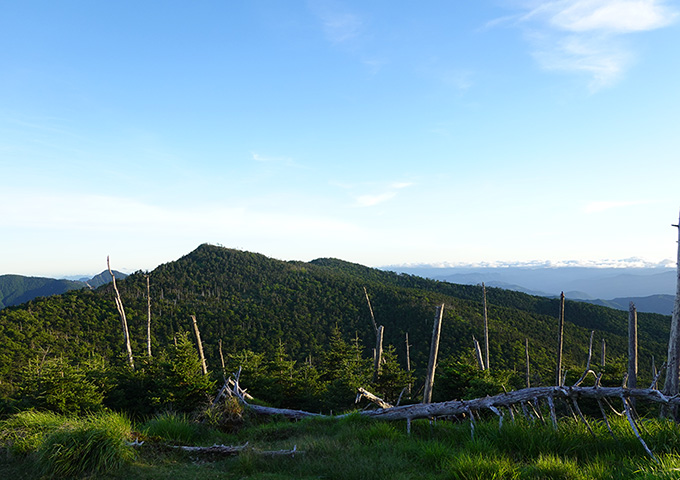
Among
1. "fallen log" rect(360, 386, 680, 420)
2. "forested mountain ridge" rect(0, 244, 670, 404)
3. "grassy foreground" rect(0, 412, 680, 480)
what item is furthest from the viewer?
"forested mountain ridge" rect(0, 244, 670, 404)

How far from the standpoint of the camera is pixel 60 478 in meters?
4.33

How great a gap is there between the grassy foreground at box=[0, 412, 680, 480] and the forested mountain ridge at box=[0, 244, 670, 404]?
20.0 m

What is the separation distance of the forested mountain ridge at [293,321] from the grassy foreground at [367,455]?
20022 mm

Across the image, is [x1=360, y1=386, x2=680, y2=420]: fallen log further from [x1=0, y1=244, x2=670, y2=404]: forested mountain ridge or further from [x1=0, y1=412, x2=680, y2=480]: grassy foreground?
[x1=0, y1=244, x2=670, y2=404]: forested mountain ridge

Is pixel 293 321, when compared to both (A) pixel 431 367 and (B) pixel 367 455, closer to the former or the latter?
(A) pixel 431 367

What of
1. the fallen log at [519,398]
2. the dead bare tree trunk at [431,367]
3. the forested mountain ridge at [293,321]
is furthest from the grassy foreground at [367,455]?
the forested mountain ridge at [293,321]

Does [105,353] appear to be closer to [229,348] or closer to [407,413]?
[229,348]

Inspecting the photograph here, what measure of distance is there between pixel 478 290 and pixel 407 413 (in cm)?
10374

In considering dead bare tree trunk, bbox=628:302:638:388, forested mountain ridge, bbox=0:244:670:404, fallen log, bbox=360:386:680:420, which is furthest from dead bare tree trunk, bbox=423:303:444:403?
forested mountain ridge, bbox=0:244:670:404

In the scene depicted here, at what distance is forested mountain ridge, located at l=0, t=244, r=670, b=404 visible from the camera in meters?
46.0

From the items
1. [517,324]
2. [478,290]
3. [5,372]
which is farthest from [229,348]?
[478,290]

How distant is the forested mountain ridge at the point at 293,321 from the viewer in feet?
151

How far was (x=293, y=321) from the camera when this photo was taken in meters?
67.6

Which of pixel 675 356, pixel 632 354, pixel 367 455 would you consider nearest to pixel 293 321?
pixel 632 354
